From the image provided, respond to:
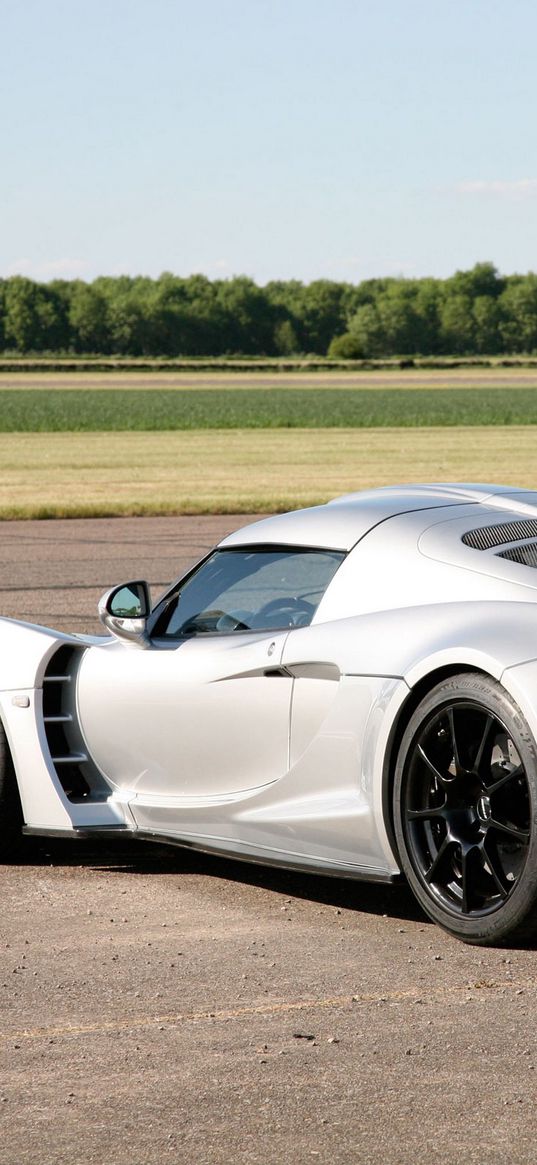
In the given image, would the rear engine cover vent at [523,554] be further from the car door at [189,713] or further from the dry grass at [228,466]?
the dry grass at [228,466]

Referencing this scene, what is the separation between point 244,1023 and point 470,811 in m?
1.00

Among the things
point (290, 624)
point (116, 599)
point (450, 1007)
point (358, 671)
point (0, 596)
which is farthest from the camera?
point (0, 596)

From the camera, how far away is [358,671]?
488cm

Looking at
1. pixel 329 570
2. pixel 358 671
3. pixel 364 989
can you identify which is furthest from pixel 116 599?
pixel 364 989

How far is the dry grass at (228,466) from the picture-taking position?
916 inches

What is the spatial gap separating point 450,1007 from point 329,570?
1664 millimetres

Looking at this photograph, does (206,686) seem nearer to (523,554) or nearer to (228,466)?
(523,554)

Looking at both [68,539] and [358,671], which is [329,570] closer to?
[358,671]

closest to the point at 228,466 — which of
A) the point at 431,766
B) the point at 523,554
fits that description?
the point at 523,554

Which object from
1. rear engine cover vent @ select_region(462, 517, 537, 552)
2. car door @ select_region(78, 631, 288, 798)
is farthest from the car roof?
car door @ select_region(78, 631, 288, 798)

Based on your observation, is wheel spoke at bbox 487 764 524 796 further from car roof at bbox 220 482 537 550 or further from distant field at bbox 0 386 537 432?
distant field at bbox 0 386 537 432

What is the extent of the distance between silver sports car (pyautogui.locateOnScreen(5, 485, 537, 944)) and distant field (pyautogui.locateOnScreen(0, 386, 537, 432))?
47938 millimetres

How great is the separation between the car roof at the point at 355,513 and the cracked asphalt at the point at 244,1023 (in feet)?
3.91

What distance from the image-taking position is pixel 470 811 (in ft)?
15.3
